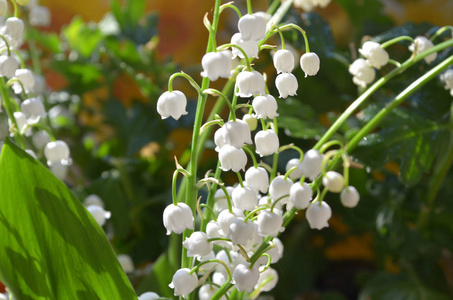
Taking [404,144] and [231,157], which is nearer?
[231,157]

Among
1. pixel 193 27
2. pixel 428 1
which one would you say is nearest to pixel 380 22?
pixel 428 1

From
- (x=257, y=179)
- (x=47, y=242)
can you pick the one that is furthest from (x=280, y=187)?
(x=47, y=242)

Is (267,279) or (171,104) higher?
(171,104)

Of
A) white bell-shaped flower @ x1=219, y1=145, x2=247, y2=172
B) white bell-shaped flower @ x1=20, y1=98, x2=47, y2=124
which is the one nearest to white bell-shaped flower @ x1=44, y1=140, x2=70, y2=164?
white bell-shaped flower @ x1=20, y1=98, x2=47, y2=124

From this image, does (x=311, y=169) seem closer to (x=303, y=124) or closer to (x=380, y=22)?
(x=303, y=124)

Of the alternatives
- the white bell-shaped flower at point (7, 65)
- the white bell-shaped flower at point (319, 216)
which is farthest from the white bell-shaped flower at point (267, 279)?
the white bell-shaped flower at point (7, 65)

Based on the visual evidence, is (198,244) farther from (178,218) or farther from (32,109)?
(32,109)

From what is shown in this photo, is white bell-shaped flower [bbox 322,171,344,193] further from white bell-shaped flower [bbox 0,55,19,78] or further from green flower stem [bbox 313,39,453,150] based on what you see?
white bell-shaped flower [bbox 0,55,19,78]
